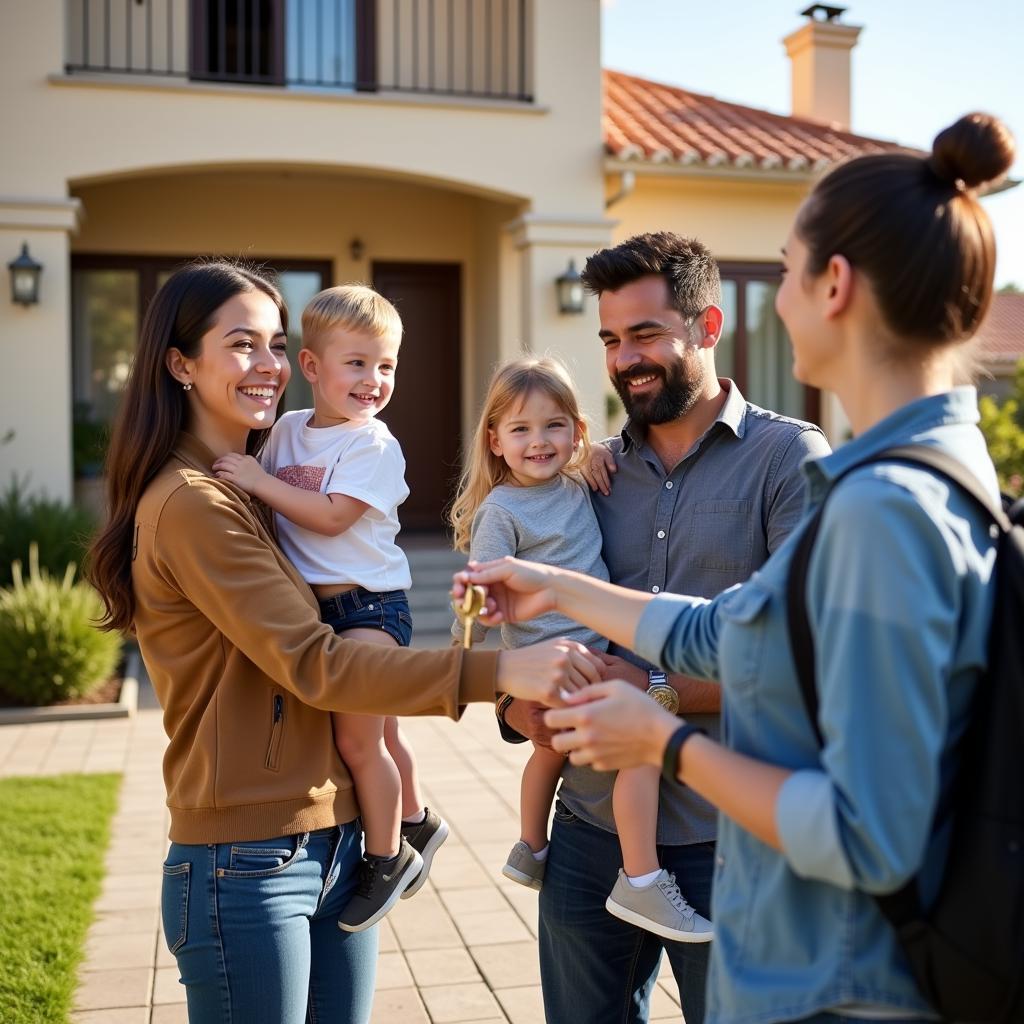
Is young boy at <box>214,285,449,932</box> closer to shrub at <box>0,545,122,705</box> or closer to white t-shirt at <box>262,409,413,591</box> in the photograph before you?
white t-shirt at <box>262,409,413,591</box>

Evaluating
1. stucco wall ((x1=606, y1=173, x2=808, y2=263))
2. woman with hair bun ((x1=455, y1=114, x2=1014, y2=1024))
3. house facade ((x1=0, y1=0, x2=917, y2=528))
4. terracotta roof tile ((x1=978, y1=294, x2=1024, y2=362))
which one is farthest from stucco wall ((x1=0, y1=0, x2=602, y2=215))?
terracotta roof tile ((x1=978, y1=294, x2=1024, y2=362))

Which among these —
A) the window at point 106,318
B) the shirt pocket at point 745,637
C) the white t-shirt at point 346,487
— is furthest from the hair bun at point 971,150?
the window at point 106,318

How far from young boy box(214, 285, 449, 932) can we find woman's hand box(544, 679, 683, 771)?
102 cm

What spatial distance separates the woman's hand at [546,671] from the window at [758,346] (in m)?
11.4

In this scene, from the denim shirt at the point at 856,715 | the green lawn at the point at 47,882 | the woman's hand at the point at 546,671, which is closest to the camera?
the denim shirt at the point at 856,715

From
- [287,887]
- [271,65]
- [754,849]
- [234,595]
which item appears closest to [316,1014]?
[287,887]

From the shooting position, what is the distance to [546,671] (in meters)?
2.15

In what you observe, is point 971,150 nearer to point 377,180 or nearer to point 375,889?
point 375,889

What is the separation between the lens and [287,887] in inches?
91.9

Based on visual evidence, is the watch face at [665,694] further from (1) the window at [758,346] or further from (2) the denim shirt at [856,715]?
(1) the window at [758,346]

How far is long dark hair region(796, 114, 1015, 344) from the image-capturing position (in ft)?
5.10

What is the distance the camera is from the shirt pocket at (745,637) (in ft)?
5.30

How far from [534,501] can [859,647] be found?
5.50ft

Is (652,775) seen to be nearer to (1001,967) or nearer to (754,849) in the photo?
(754,849)
